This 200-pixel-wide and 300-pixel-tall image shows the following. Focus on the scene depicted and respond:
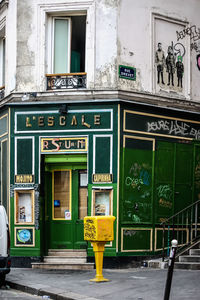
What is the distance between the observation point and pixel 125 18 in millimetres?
14008

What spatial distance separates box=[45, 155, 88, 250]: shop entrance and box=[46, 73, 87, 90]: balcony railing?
1810 millimetres

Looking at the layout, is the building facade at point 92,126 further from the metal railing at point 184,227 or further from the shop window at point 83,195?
the metal railing at point 184,227

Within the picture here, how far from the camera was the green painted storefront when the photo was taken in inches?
536

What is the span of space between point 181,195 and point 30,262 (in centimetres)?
432

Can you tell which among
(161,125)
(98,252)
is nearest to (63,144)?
(161,125)

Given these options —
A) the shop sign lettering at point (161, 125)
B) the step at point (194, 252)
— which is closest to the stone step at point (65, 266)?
the step at point (194, 252)

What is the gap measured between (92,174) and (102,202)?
75 centimetres

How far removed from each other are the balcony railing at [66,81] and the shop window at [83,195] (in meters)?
2.26

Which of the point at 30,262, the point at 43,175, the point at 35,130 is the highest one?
the point at 35,130

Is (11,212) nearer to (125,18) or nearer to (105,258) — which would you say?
(105,258)

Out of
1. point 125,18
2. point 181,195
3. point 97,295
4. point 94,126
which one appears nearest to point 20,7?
point 125,18

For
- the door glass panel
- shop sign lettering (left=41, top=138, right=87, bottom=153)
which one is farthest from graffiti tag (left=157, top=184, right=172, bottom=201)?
the door glass panel

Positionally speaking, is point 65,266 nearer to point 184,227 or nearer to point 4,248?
point 4,248

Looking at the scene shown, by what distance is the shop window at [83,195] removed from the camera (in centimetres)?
1414
